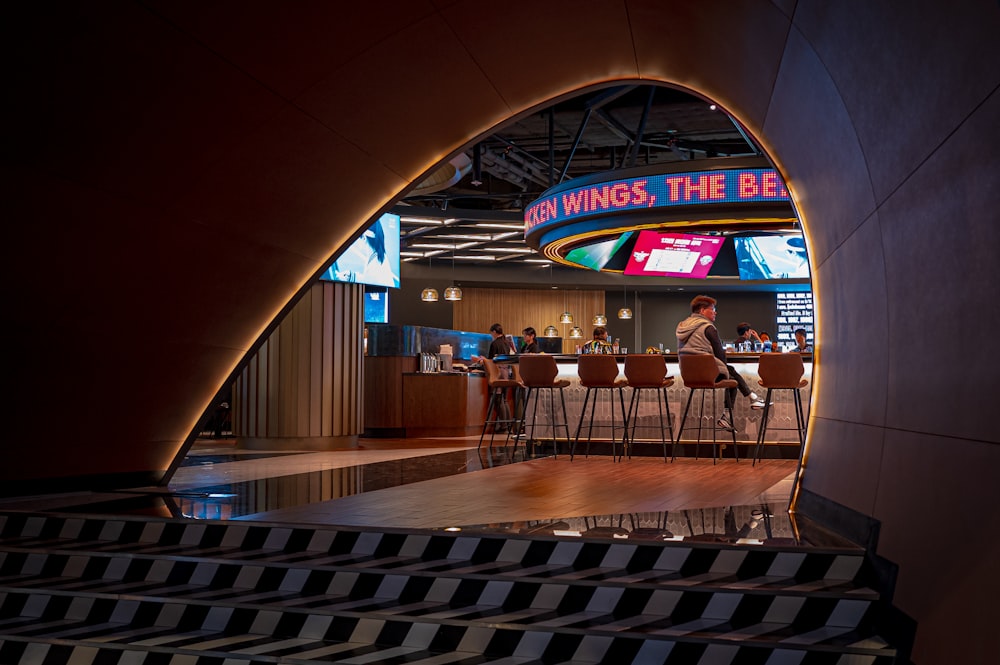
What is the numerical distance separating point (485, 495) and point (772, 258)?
11812 mm

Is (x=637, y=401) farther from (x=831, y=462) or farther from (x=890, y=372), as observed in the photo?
(x=890, y=372)

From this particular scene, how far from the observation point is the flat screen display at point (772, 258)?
15758mm

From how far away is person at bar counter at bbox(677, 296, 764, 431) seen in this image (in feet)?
26.7

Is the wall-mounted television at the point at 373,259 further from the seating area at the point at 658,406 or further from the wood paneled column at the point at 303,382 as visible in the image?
the seating area at the point at 658,406

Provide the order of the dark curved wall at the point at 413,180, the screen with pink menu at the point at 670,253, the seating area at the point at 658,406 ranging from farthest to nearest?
the screen with pink menu at the point at 670,253, the seating area at the point at 658,406, the dark curved wall at the point at 413,180

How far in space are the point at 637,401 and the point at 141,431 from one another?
476 centimetres

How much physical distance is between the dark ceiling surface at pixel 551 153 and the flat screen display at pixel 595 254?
1.14 metres

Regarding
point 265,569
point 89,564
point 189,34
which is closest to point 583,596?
point 265,569

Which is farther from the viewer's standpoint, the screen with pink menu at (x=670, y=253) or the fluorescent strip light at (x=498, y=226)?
the fluorescent strip light at (x=498, y=226)

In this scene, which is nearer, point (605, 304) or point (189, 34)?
point (189, 34)

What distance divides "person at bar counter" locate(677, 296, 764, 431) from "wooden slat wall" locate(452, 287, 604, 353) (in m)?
13.1

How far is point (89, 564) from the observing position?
14.1 ft

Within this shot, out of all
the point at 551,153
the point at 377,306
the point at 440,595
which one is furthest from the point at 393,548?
the point at 377,306

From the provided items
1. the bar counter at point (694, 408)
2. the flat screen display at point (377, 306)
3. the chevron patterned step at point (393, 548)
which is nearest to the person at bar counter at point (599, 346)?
the bar counter at point (694, 408)
